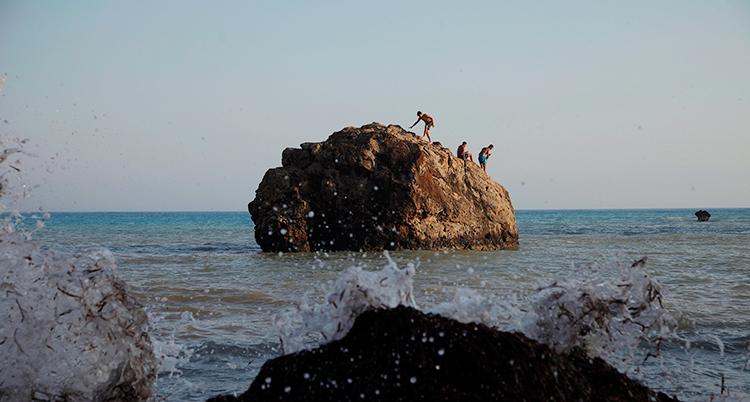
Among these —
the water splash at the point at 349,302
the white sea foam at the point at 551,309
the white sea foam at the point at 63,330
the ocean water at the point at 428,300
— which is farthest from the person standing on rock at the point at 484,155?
the white sea foam at the point at 63,330

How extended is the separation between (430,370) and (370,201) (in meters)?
11.3

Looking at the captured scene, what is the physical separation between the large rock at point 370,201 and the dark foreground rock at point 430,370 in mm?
10733

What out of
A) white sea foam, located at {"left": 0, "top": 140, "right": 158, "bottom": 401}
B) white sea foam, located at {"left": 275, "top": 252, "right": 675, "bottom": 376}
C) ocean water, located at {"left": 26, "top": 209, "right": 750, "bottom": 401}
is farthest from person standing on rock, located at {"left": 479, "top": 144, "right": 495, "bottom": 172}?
white sea foam, located at {"left": 0, "top": 140, "right": 158, "bottom": 401}

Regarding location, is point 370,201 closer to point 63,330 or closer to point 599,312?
point 599,312

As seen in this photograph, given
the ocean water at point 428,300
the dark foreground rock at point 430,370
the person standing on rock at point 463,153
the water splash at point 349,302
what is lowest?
the ocean water at point 428,300

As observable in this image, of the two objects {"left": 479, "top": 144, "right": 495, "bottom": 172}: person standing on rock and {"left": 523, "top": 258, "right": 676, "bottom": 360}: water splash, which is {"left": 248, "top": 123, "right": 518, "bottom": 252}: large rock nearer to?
{"left": 479, "top": 144, "right": 495, "bottom": 172}: person standing on rock

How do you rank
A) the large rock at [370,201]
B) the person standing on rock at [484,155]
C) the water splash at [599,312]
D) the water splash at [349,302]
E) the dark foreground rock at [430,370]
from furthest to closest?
the person standing on rock at [484,155] < the large rock at [370,201] < the water splash at [599,312] < the water splash at [349,302] < the dark foreground rock at [430,370]

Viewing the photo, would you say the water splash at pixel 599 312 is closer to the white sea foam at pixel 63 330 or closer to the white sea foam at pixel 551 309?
the white sea foam at pixel 551 309

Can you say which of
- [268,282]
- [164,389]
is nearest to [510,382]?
[164,389]

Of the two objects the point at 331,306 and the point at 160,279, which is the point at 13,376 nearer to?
the point at 331,306

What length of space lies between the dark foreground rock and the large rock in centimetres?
1073

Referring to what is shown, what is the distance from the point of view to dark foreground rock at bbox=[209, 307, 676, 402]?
2.32 meters

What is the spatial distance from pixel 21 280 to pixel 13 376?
0.59 meters

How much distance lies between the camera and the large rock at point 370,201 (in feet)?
44.3
